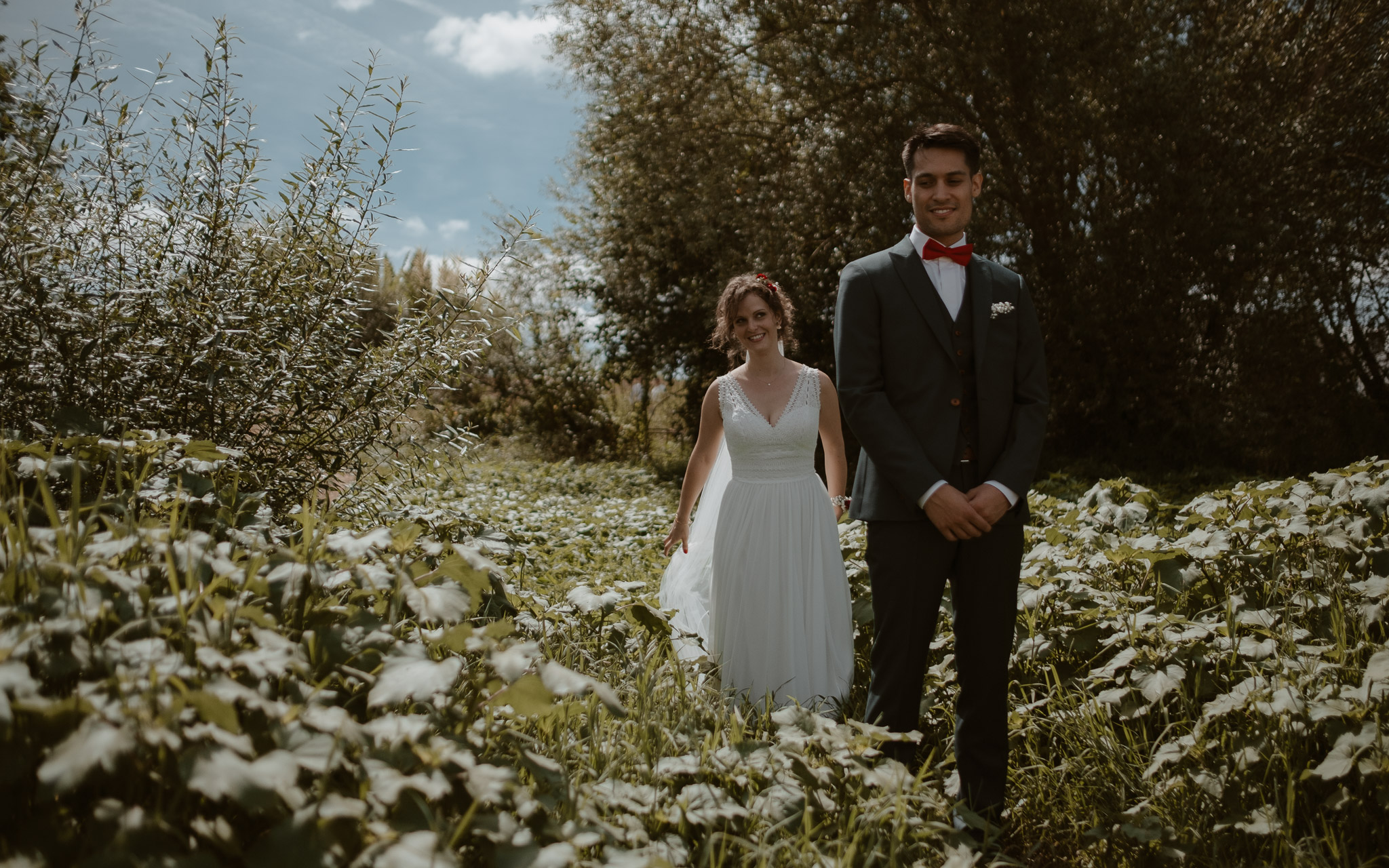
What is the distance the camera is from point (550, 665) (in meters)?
1.53

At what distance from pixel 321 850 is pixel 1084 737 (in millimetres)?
2346

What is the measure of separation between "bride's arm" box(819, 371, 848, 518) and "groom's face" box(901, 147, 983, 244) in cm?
115

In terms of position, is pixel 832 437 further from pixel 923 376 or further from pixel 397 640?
pixel 397 640

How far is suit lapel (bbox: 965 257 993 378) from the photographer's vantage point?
2555mm

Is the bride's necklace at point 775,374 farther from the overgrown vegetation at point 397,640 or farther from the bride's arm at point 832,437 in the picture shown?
the overgrown vegetation at point 397,640

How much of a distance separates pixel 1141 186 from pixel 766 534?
27.5 feet

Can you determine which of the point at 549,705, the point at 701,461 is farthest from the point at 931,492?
the point at 701,461

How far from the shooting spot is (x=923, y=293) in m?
2.58

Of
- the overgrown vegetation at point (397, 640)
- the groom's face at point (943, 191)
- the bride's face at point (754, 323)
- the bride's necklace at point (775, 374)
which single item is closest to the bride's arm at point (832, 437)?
the bride's necklace at point (775, 374)

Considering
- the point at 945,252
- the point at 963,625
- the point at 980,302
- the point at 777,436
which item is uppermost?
the point at 945,252

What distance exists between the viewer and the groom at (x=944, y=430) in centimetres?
252

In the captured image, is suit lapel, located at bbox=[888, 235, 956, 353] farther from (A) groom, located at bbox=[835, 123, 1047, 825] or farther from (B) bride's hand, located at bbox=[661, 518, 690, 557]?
(B) bride's hand, located at bbox=[661, 518, 690, 557]

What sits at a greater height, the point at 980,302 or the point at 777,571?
the point at 980,302

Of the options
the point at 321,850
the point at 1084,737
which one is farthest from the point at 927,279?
the point at 321,850
